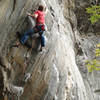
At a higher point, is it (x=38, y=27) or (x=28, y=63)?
(x=38, y=27)

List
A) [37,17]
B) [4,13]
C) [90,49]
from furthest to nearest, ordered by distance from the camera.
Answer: [90,49] → [4,13] → [37,17]

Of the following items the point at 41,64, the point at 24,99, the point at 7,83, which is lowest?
the point at 24,99

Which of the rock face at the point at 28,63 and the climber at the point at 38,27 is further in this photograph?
the rock face at the point at 28,63

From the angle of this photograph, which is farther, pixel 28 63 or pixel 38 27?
pixel 28 63

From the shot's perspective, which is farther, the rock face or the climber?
the rock face

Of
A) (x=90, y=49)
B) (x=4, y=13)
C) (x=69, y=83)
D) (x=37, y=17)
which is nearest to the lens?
Result: (x=37, y=17)

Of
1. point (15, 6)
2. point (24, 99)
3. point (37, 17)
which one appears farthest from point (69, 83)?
point (15, 6)

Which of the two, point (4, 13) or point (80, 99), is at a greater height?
point (4, 13)

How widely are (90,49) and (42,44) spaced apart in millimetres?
7103

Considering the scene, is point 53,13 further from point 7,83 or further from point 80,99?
point 80,99

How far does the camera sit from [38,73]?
7.73 meters

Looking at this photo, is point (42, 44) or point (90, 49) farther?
point (90, 49)

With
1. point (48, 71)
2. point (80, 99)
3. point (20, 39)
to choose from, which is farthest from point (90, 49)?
point (20, 39)

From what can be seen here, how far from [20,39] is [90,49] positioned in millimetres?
7737
